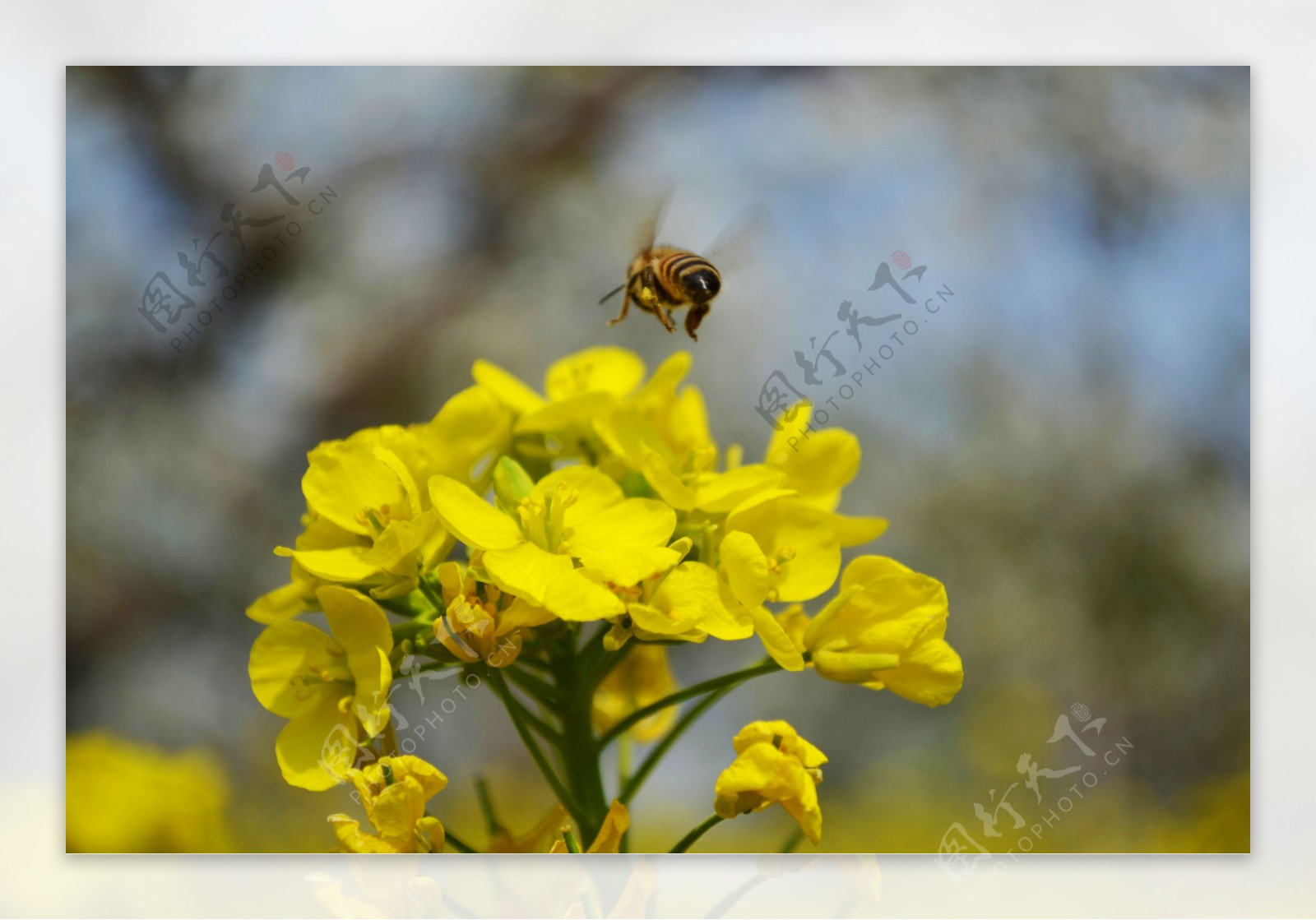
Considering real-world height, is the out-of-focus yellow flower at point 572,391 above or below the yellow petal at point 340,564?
above

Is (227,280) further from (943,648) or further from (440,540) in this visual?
(943,648)

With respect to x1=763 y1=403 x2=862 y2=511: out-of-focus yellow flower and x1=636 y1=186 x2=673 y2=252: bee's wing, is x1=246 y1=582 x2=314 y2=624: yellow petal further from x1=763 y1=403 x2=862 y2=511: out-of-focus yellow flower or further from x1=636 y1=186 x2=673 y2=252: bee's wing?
x1=636 y1=186 x2=673 y2=252: bee's wing

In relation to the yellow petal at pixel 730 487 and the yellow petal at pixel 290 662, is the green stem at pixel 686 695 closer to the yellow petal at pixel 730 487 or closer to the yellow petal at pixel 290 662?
the yellow petal at pixel 730 487

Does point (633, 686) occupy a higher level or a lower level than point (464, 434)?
lower

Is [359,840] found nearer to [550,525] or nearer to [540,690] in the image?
[540,690]

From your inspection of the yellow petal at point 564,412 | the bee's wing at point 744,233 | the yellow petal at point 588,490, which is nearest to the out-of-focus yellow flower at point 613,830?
the yellow petal at point 588,490

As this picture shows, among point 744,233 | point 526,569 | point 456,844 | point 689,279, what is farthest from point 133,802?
point 744,233

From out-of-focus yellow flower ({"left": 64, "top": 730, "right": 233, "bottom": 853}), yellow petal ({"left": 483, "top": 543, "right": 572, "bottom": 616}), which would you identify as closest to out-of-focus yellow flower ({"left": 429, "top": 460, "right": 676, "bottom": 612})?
yellow petal ({"left": 483, "top": 543, "right": 572, "bottom": 616})
